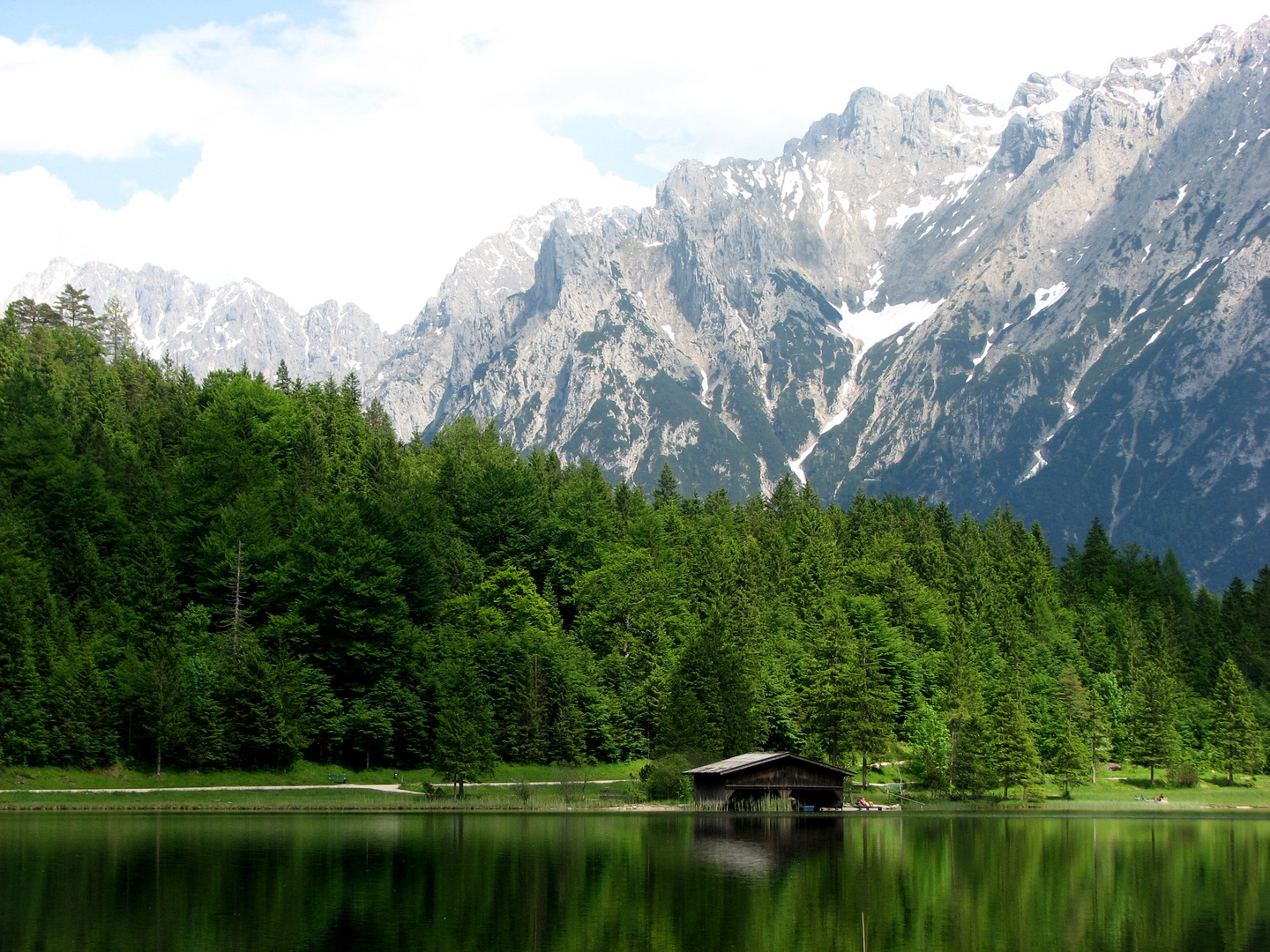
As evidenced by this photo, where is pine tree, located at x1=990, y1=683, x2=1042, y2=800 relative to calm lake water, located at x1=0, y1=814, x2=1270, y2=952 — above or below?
above

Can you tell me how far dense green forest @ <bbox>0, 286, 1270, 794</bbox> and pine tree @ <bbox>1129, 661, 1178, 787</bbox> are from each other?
34cm

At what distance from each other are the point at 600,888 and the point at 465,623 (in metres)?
75.0

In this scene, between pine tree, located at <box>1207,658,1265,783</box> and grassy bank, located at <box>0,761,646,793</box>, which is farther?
pine tree, located at <box>1207,658,1265,783</box>

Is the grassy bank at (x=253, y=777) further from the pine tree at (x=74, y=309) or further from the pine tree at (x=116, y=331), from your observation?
the pine tree at (x=74, y=309)

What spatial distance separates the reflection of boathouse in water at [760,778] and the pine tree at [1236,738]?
49.4m

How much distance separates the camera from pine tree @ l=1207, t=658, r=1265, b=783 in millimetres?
121125

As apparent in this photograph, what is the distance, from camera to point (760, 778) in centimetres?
9250

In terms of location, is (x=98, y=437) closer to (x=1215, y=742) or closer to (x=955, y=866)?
(x=955, y=866)

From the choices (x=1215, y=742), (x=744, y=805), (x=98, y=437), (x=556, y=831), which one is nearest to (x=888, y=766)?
(x=744, y=805)

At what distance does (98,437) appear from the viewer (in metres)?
124

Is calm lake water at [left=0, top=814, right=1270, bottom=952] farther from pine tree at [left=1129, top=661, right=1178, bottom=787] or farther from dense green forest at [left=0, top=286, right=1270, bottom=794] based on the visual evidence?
pine tree at [left=1129, top=661, right=1178, bottom=787]

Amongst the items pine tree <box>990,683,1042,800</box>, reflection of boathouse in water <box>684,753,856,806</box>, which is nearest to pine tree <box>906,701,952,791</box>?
pine tree <box>990,683,1042,800</box>

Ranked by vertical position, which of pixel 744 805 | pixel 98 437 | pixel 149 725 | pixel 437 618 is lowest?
pixel 744 805

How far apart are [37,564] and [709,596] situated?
65.2 m
